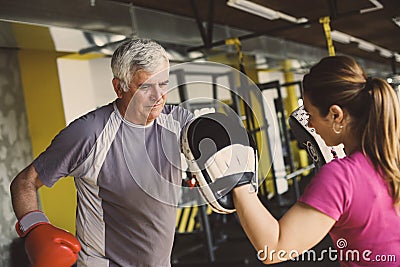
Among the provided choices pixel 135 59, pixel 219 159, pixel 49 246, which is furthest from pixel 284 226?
pixel 135 59

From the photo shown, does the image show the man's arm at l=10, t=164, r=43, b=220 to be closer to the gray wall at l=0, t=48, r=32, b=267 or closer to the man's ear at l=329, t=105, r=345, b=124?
the man's ear at l=329, t=105, r=345, b=124

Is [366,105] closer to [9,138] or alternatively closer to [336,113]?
[336,113]

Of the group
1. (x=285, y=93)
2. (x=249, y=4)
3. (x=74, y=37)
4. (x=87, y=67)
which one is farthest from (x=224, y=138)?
(x=285, y=93)

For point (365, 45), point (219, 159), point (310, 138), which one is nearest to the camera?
point (219, 159)

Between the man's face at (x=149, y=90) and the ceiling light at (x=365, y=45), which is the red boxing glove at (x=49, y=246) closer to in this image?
the man's face at (x=149, y=90)

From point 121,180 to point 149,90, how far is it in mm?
354

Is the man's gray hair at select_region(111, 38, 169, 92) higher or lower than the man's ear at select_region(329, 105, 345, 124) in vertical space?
higher

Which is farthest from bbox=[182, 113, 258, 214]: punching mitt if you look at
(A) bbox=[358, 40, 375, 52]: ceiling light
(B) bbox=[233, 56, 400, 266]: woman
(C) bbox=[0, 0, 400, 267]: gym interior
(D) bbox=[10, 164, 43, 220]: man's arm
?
(A) bbox=[358, 40, 375, 52]: ceiling light

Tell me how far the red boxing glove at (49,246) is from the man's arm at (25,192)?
105 mm

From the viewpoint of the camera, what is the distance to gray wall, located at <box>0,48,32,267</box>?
511 centimetres

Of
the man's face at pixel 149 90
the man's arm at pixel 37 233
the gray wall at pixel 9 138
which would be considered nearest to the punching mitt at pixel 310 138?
the man's face at pixel 149 90

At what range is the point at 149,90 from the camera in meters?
2.19

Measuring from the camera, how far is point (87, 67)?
7098 millimetres

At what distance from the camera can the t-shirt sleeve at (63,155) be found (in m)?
2.20
